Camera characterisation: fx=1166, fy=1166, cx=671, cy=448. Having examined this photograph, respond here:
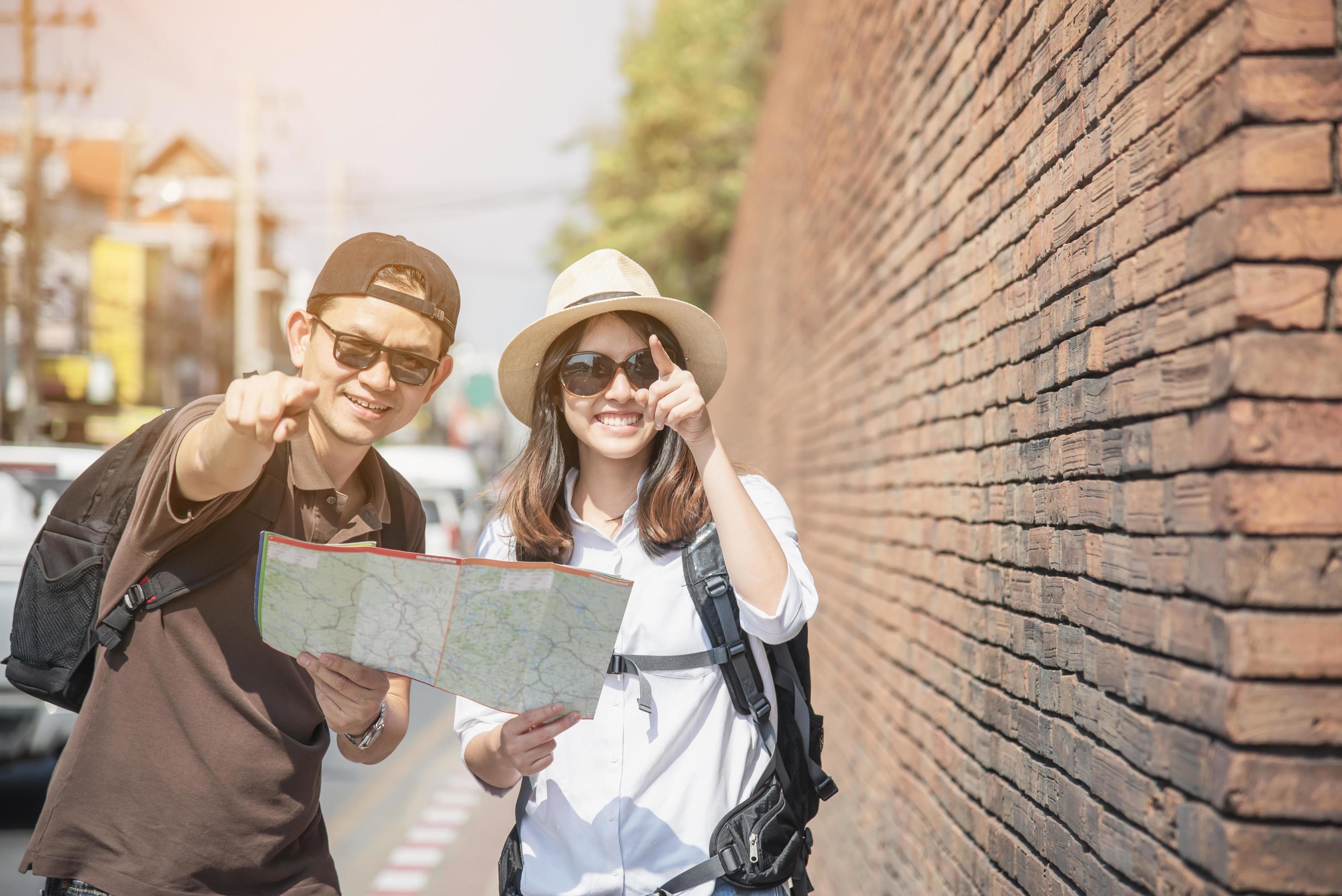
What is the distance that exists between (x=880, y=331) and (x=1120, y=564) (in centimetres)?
323

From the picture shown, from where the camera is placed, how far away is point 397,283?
8.38 ft

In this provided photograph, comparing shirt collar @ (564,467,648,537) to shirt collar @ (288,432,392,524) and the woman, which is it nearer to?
the woman

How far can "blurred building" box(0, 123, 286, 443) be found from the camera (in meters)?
30.0

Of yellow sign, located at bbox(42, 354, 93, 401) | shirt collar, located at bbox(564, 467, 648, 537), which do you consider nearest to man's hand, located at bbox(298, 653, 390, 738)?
shirt collar, located at bbox(564, 467, 648, 537)

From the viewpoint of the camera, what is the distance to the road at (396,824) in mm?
6500

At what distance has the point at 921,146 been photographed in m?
4.25

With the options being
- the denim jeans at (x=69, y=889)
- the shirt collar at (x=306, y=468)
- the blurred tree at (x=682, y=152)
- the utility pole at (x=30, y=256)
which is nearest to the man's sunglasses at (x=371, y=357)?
the shirt collar at (x=306, y=468)

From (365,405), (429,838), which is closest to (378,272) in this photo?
(365,405)

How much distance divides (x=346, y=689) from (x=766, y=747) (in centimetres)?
88

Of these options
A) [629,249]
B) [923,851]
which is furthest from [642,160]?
[923,851]

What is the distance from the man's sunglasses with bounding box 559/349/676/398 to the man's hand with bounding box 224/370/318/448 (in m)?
0.68

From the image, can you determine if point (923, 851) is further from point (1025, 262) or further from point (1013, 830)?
point (1025, 262)

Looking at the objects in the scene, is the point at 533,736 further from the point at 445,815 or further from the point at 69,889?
the point at 445,815

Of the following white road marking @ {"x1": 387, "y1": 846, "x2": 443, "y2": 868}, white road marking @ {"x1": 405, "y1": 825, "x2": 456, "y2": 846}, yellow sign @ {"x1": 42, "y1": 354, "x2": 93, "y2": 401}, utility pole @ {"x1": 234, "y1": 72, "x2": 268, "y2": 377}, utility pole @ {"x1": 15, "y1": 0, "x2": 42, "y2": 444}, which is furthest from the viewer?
yellow sign @ {"x1": 42, "y1": 354, "x2": 93, "y2": 401}
